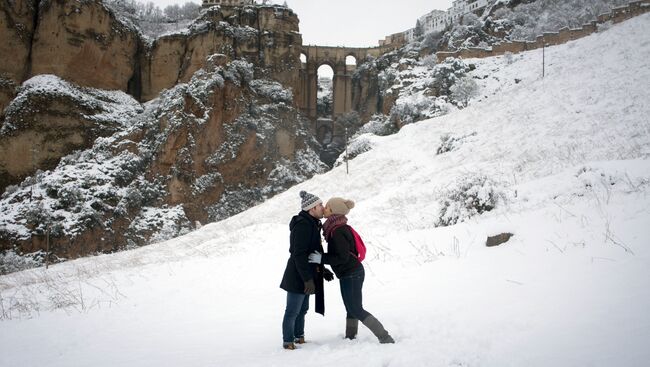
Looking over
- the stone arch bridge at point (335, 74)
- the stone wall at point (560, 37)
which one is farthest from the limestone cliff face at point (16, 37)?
the stone wall at point (560, 37)

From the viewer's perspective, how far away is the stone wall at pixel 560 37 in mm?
31820

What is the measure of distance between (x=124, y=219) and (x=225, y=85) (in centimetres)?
1835

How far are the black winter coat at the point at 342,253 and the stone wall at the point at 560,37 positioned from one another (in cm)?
3698

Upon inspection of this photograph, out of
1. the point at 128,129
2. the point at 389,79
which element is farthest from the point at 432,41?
the point at 128,129

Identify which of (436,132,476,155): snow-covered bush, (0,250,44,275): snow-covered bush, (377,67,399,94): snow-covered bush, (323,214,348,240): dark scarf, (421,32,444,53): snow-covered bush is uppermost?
(421,32,444,53): snow-covered bush

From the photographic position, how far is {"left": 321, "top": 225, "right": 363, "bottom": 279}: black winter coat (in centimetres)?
392

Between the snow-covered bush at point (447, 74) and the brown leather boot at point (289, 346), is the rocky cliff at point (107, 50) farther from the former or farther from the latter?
the brown leather boot at point (289, 346)

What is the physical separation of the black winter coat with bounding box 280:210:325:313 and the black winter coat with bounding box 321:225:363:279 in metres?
0.20

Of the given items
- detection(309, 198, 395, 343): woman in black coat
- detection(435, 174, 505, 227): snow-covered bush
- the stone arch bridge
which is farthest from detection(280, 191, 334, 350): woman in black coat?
the stone arch bridge

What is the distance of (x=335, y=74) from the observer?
64750mm

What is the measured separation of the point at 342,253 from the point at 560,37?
43.7m

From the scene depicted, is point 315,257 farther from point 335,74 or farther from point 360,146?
point 335,74

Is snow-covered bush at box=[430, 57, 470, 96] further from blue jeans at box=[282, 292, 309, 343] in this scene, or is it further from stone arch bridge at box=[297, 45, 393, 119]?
blue jeans at box=[282, 292, 309, 343]

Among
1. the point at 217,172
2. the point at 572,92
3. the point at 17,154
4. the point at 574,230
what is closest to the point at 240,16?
the point at 217,172
